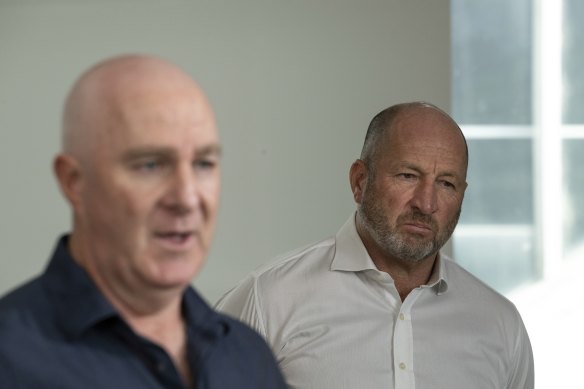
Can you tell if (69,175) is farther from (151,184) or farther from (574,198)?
(574,198)

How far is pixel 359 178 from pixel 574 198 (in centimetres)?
260

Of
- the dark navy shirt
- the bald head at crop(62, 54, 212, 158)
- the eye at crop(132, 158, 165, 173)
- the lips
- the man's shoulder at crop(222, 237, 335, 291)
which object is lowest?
the man's shoulder at crop(222, 237, 335, 291)

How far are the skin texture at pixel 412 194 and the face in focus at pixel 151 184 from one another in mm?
1241

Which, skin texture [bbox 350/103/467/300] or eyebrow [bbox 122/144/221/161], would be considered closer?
eyebrow [bbox 122/144/221/161]

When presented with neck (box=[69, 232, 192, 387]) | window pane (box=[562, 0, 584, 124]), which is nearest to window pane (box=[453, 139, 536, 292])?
window pane (box=[562, 0, 584, 124])

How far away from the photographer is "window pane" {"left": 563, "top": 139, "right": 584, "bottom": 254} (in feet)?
16.9

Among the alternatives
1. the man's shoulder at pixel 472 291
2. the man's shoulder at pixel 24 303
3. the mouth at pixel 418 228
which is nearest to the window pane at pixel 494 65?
the man's shoulder at pixel 472 291

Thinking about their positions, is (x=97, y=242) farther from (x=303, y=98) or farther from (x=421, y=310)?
(x=303, y=98)

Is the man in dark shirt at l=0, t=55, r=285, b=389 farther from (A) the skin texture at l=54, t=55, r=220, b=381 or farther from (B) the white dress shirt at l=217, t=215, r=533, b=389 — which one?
(B) the white dress shirt at l=217, t=215, r=533, b=389

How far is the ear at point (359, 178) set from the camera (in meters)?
2.78

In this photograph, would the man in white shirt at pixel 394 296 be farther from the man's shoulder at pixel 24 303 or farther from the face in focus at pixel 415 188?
the man's shoulder at pixel 24 303

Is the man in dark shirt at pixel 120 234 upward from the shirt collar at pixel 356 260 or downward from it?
upward

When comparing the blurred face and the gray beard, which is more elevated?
the blurred face

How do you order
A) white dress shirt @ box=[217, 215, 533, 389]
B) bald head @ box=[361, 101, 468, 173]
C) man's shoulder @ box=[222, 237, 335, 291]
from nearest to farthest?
white dress shirt @ box=[217, 215, 533, 389]
man's shoulder @ box=[222, 237, 335, 291]
bald head @ box=[361, 101, 468, 173]
